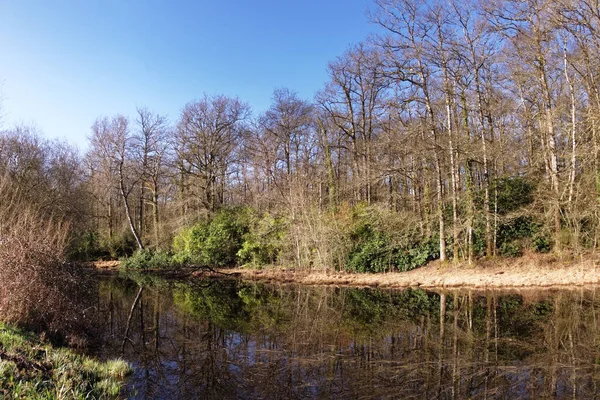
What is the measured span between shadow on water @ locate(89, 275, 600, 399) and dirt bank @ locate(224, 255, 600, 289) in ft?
4.92

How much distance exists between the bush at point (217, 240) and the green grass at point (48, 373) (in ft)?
57.1

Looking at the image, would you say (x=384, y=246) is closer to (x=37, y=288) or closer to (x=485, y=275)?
(x=485, y=275)

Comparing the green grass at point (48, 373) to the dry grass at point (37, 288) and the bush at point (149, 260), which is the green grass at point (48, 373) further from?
the bush at point (149, 260)

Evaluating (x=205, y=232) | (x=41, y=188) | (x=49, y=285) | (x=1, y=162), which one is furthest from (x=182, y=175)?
(x=49, y=285)

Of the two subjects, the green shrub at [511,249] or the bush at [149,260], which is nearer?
the green shrub at [511,249]

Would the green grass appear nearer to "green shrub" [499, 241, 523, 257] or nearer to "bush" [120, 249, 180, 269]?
"green shrub" [499, 241, 523, 257]

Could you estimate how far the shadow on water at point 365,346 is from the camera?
19.5 ft

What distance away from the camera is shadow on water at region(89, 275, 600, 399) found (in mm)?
5930

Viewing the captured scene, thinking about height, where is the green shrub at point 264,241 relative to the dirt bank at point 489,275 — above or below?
above

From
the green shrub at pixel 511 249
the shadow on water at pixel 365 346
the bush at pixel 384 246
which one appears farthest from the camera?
the bush at pixel 384 246

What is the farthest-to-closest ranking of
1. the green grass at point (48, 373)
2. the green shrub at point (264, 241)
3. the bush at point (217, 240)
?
the bush at point (217, 240) < the green shrub at point (264, 241) < the green grass at point (48, 373)

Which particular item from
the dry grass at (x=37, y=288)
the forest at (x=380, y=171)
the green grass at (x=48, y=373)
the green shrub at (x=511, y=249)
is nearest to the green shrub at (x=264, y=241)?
the forest at (x=380, y=171)

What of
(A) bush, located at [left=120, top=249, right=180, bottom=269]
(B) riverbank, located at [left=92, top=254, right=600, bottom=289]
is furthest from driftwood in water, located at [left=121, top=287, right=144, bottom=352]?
(A) bush, located at [left=120, top=249, right=180, bottom=269]

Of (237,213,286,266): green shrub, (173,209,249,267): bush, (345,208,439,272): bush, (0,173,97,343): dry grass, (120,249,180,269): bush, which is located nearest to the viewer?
(0,173,97,343): dry grass
